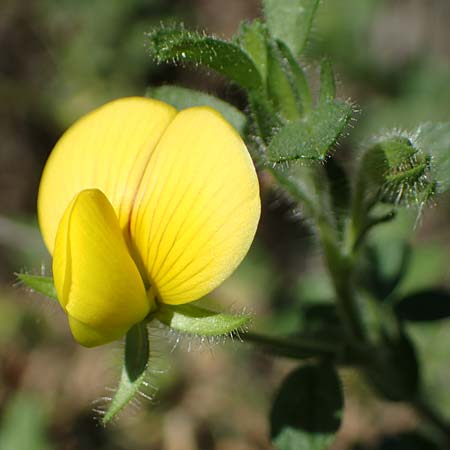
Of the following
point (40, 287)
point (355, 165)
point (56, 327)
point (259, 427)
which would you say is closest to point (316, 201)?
point (355, 165)

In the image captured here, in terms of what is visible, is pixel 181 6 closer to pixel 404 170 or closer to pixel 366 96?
pixel 366 96

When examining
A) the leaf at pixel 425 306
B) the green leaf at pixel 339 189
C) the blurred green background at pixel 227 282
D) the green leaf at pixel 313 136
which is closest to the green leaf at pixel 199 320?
the green leaf at pixel 313 136

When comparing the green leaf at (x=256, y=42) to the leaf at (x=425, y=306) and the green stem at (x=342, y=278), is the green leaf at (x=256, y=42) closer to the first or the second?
the green stem at (x=342, y=278)

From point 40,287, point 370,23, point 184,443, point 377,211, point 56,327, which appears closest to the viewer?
point 40,287

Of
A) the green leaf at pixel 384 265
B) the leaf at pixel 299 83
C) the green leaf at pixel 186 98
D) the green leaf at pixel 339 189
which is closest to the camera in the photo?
the leaf at pixel 299 83

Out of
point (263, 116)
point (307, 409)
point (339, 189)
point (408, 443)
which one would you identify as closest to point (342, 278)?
point (339, 189)

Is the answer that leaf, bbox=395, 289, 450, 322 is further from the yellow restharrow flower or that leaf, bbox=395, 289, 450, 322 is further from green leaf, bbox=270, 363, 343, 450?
the yellow restharrow flower

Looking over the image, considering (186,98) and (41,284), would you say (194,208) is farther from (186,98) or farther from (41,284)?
(186,98)
